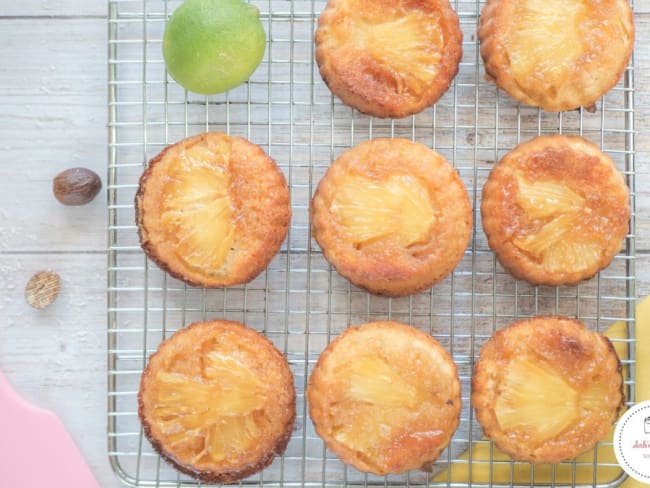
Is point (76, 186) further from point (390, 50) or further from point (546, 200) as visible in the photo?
point (546, 200)


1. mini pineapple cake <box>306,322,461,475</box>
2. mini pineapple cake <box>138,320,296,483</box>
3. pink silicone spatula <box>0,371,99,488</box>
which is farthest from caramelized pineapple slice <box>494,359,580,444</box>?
pink silicone spatula <box>0,371,99,488</box>

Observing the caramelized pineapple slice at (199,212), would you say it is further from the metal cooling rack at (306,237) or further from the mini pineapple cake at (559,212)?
the mini pineapple cake at (559,212)

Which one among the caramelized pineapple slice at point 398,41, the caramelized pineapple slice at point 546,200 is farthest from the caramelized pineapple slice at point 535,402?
the caramelized pineapple slice at point 398,41

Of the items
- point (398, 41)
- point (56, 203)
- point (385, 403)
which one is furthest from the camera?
point (56, 203)

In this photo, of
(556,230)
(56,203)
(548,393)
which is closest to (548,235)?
(556,230)

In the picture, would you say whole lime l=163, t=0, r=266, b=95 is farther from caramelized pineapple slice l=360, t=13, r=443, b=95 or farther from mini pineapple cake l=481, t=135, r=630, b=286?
mini pineapple cake l=481, t=135, r=630, b=286

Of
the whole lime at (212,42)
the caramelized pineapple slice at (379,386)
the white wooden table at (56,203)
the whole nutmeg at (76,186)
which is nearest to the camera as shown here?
the whole lime at (212,42)

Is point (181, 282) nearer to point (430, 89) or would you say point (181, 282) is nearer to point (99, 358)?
point (99, 358)
